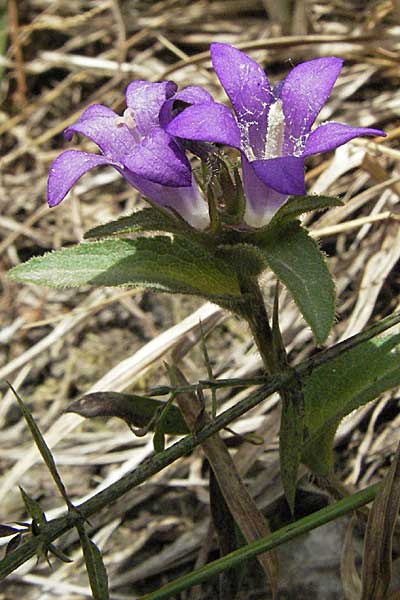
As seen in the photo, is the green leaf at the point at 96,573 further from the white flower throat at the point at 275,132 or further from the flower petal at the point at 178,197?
the white flower throat at the point at 275,132

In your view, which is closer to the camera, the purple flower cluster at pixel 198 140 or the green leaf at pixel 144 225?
the purple flower cluster at pixel 198 140

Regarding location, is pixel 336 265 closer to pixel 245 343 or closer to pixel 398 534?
pixel 245 343

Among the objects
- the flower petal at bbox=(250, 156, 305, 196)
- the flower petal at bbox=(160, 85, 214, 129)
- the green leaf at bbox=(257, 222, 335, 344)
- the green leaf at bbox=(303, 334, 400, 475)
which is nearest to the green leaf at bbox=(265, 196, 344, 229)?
the green leaf at bbox=(257, 222, 335, 344)

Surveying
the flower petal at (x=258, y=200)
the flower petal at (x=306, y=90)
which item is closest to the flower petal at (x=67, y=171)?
the flower petal at (x=258, y=200)

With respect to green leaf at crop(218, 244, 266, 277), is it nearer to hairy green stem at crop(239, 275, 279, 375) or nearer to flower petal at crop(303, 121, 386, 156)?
hairy green stem at crop(239, 275, 279, 375)

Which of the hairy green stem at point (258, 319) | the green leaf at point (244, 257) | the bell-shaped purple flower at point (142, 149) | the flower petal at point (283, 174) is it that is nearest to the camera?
the flower petal at point (283, 174)

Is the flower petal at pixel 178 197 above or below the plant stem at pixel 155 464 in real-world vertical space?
above

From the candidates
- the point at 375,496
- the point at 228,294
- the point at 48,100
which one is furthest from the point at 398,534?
the point at 48,100

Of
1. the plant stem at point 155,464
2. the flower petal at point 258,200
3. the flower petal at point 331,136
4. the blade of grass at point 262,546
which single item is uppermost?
the flower petal at point 258,200

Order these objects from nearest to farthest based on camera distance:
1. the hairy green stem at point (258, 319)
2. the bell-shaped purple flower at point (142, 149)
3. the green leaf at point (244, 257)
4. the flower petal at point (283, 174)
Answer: the flower petal at point (283, 174) → the bell-shaped purple flower at point (142, 149) → the green leaf at point (244, 257) → the hairy green stem at point (258, 319)
